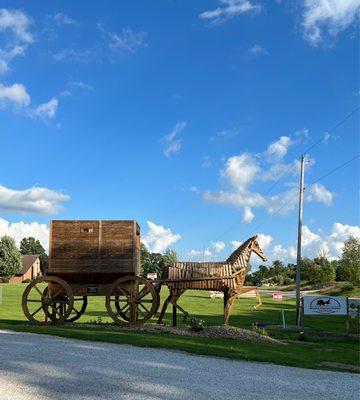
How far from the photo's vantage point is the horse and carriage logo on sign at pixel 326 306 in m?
22.1

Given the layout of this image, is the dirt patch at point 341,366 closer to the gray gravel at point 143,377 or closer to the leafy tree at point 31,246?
the gray gravel at point 143,377

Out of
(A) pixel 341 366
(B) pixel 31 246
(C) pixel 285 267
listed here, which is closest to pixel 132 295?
(A) pixel 341 366

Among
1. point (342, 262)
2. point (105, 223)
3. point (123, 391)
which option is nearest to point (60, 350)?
point (123, 391)

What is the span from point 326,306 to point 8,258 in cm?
6913

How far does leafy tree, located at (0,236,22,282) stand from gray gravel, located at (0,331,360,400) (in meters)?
73.4

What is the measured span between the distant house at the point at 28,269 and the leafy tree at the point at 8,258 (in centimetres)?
753

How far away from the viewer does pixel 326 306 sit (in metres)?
22.2

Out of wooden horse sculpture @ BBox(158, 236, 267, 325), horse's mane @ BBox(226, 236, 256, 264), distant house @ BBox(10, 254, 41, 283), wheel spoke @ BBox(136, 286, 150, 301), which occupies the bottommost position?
distant house @ BBox(10, 254, 41, 283)

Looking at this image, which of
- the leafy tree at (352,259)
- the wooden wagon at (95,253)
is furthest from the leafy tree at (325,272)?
the wooden wagon at (95,253)

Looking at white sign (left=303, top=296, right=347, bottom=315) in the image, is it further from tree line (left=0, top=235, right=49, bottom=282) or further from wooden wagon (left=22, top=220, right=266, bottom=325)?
tree line (left=0, top=235, right=49, bottom=282)

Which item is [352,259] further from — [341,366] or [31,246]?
[31,246]

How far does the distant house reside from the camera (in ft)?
304

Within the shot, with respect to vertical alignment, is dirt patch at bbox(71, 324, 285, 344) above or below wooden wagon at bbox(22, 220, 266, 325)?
→ below

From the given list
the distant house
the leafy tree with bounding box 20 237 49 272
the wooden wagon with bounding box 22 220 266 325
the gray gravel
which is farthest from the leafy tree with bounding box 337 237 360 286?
the leafy tree with bounding box 20 237 49 272
